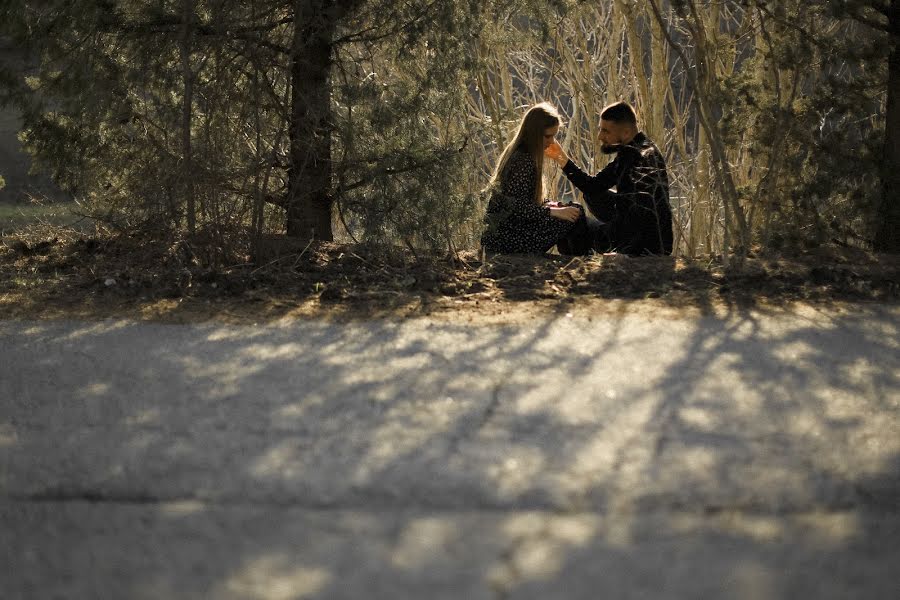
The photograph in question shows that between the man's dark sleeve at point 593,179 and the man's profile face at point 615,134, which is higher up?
the man's profile face at point 615,134

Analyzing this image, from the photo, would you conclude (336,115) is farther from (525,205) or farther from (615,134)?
(615,134)

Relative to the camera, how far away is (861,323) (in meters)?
4.40

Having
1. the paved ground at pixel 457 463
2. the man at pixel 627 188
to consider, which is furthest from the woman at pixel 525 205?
the paved ground at pixel 457 463

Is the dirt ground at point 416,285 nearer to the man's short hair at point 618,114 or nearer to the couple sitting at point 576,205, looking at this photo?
the couple sitting at point 576,205

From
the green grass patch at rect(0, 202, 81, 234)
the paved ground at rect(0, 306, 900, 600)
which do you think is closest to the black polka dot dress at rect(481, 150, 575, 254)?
the paved ground at rect(0, 306, 900, 600)

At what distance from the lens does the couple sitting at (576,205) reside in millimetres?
6820

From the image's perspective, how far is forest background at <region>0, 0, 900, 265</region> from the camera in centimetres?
594

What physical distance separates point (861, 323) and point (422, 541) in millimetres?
2771

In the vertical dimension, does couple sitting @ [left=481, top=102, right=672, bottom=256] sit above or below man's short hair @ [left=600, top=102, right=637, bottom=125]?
below

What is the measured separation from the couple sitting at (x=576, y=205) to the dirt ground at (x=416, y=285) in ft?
2.38

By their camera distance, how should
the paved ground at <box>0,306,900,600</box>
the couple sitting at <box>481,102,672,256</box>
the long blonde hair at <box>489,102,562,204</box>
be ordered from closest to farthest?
the paved ground at <box>0,306,900,600</box> < the long blonde hair at <box>489,102,562,204</box> < the couple sitting at <box>481,102,672,256</box>

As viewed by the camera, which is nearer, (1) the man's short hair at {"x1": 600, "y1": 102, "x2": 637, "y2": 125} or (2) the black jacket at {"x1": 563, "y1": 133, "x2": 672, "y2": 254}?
(2) the black jacket at {"x1": 563, "y1": 133, "x2": 672, "y2": 254}

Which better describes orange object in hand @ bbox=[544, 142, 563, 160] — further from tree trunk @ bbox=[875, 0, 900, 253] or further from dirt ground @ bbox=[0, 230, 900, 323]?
tree trunk @ bbox=[875, 0, 900, 253]

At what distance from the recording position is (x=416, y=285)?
5.36 metres
